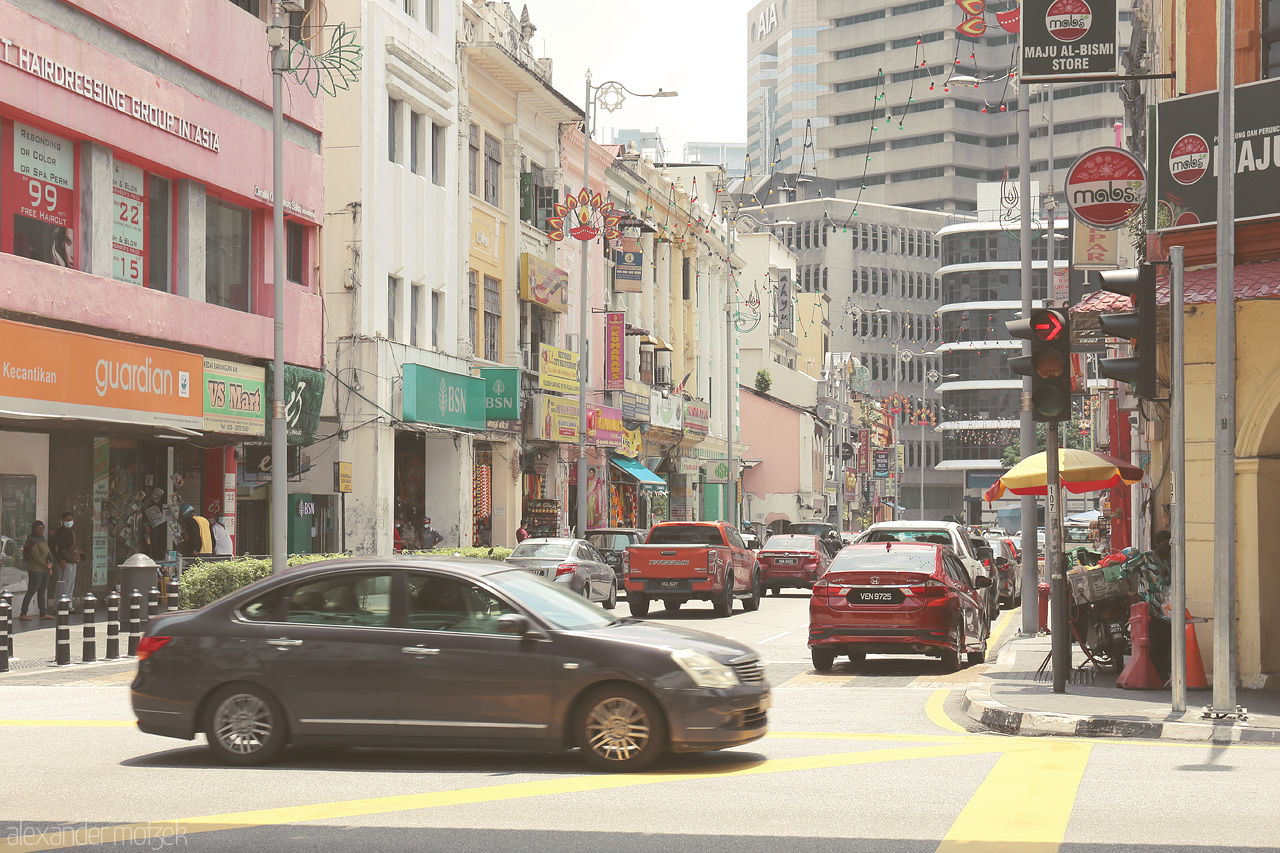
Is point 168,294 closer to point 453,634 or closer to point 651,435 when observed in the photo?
point 453,634

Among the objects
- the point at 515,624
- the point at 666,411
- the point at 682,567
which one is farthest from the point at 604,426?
the point at 515,624

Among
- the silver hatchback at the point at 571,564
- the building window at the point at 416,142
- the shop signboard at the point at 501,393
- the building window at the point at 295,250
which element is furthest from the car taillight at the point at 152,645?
the shop signboard at the point at 501,393

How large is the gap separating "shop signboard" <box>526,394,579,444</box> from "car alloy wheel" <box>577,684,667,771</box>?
108ft

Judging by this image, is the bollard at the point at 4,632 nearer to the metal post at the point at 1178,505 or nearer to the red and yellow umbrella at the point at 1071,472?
the red and yellow umbrella at the point at 1071,472

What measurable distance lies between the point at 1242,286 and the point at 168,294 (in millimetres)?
18666

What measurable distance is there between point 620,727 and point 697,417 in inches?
2117

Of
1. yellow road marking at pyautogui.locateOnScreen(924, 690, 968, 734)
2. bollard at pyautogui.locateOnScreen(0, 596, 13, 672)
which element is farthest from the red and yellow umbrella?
bollard at pyautogui.locateOnScreen(0, 596, 13, 672)

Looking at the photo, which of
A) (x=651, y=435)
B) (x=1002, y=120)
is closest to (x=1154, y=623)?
(x=651, y=435)

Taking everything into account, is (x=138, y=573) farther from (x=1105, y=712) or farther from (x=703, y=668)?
(x=1105, y=712)

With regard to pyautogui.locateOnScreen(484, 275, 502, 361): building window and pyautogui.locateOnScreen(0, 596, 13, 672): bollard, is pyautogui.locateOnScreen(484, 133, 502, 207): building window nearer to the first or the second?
pyautogui.locateOnScreen(484, 275, 502, 361): building window

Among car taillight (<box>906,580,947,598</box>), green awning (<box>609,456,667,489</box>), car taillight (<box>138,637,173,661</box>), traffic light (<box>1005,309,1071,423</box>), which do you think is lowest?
car taillight (<box>906,580,947,598</box>)

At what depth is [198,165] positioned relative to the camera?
27594 millimetres

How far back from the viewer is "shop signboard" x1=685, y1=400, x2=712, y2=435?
205 feet

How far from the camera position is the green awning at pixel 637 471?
5262 cm
